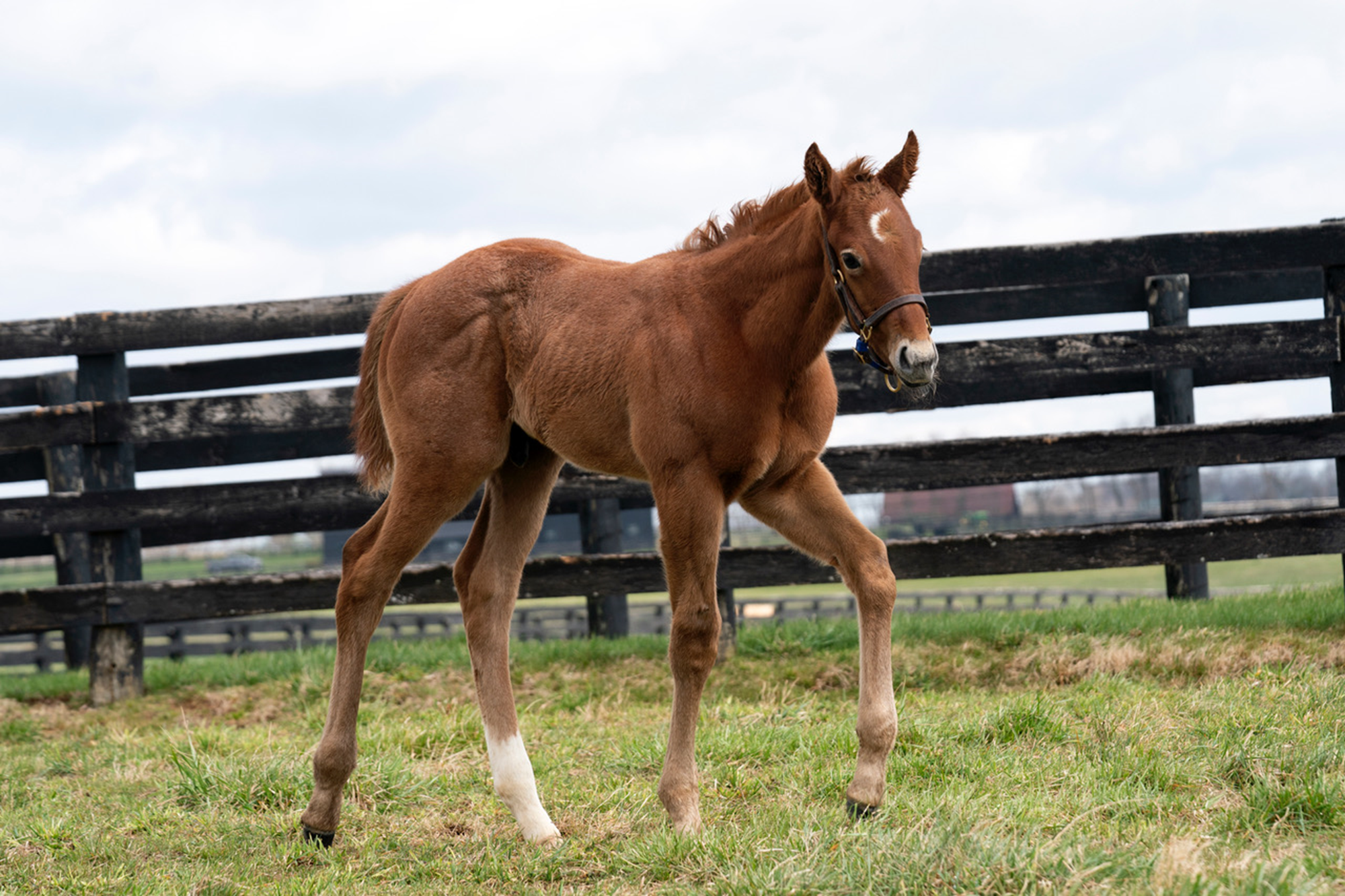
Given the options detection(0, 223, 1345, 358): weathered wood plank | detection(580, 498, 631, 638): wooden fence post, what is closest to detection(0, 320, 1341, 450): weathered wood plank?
detection(0, 223, 1345, 358): weathered wood plank

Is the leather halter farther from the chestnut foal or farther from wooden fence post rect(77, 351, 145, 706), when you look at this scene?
wooden fence post rect(77, 351, 145, 706)

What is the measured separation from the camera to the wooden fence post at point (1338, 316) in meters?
6.86

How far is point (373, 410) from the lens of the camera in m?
4.34

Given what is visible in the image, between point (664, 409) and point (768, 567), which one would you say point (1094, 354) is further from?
point (664, 409)

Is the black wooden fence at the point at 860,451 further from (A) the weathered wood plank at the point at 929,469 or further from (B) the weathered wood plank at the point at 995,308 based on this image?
(B) the weathered wood plank at the point at 995,308

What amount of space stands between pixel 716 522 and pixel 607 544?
12.1 ft

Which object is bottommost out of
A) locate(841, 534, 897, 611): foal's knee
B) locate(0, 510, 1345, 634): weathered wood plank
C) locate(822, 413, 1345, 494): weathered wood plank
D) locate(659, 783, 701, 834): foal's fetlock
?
locate(659, 783, 701, 834): foal's fetlock

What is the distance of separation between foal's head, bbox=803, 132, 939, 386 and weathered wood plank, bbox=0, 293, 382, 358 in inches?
174

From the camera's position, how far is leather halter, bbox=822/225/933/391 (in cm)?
303

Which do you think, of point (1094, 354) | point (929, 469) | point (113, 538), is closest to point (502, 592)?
point (929, 469)

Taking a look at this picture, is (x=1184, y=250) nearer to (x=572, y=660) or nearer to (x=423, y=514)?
(x=572, y=660)

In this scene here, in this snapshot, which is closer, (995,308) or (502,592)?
(502,592)

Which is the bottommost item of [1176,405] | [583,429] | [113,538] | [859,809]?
[859,809]

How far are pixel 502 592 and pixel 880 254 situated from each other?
1.85 metres
